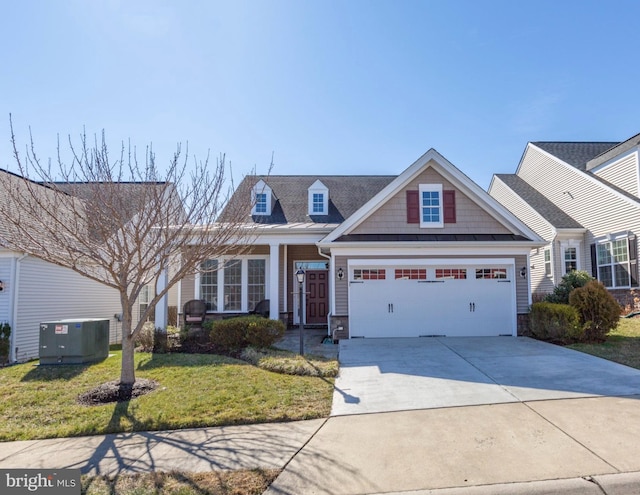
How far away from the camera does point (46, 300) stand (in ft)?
42.2

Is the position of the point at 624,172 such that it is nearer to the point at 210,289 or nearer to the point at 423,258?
the point at 423,258

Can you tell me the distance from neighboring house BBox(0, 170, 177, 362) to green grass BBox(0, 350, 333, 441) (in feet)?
11.2

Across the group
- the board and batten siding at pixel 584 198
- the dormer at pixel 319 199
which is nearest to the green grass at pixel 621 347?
the board and batten siding at pixel 584 198

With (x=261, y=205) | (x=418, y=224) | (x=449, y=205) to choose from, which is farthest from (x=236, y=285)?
(x=449, y=205)

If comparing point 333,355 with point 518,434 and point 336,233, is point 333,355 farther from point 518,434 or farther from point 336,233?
point 518,434

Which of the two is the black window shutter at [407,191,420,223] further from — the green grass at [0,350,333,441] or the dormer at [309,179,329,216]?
the green grass at [0,350,333,441]

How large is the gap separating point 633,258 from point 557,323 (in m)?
6.81

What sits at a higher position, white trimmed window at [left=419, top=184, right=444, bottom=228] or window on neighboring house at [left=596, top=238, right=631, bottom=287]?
white trimmed window at [left=419, top=184, right=444, bottom=228]

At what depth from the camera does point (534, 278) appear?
19250 millimetres

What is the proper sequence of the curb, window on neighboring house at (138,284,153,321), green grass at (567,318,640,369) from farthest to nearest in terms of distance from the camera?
window on neighboring house at (138,284,153,321), green grass at (567,318,640,369), the curb

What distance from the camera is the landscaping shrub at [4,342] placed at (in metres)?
10.8

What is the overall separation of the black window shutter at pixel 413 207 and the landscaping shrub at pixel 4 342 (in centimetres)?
1207

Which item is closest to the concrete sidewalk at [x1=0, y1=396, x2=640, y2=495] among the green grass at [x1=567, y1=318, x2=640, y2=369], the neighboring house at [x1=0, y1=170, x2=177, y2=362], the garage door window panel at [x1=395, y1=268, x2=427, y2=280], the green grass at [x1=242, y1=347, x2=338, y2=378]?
the green grass at [x1=242, y1=347, x2=338, y2=378]

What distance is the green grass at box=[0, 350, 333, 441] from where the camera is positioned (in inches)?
221
